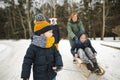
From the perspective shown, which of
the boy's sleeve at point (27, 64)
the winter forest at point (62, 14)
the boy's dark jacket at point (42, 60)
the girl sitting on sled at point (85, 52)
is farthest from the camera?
the winter forest at point (62, 14)

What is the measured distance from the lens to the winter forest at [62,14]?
34.7 metres

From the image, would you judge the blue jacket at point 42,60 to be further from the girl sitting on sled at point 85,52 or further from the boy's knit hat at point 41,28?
the girl sitting on sled at point 85,52

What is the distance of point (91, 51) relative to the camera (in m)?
7.46

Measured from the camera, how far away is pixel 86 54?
24.4 feet

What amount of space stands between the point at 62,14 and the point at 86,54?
1342 inches

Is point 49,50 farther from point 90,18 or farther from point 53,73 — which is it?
point 90,18

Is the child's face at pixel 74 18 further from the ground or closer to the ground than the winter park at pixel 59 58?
further from the ground

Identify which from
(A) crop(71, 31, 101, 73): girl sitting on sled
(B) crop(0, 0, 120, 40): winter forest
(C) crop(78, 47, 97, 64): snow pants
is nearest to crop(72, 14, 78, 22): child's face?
(A) crop(71, 31, 101, 73): girl sitting on sled

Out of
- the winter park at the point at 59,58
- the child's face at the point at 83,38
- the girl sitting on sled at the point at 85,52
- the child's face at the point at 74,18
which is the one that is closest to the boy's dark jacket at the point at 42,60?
the winter park at the point at 59,58

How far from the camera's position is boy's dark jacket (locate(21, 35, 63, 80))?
14.2 feet

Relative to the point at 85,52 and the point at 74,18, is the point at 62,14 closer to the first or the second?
the point at 74,18

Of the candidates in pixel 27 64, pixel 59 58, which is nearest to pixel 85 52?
pixel 59 58

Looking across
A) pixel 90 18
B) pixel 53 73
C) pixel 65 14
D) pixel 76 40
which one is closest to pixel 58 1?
pixel 65 14

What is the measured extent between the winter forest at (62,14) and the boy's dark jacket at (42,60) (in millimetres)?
28732
